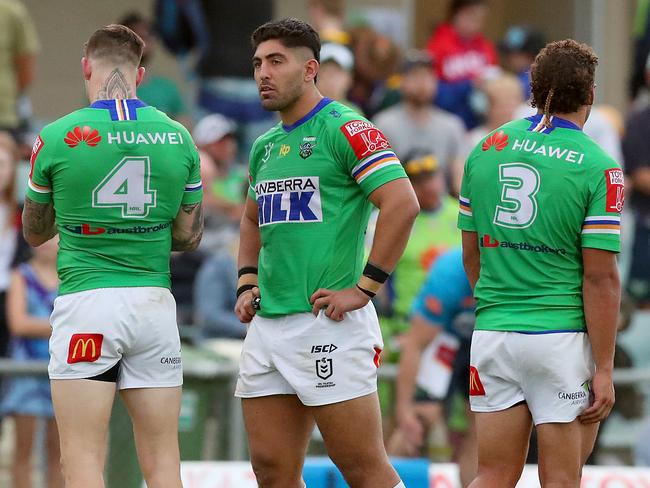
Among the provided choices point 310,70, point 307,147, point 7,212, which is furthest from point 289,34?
point 7,212

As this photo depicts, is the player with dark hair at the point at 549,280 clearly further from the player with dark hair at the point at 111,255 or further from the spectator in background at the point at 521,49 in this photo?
the spectator in background at the point at 521,49

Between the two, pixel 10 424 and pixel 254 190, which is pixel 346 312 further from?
pixel 10 424

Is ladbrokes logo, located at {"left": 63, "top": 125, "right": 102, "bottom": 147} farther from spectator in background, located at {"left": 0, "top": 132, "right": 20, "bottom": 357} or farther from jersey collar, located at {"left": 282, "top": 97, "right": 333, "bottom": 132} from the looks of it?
spectator in background, located at {"left": 0, "top": 132, "right": 20, "bottom": 357}

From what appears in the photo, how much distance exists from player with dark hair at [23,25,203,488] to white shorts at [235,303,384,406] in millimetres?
386

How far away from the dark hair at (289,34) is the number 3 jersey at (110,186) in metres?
0.55

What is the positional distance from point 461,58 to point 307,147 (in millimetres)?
7750

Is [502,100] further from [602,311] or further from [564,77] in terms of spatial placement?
[602,311]

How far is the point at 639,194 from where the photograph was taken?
39.5 feet

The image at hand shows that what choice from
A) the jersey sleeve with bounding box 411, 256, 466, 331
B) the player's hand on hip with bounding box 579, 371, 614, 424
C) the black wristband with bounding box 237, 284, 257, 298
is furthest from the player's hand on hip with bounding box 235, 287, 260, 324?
the jersey sleeve with bounding box 411, 256, 466, 331

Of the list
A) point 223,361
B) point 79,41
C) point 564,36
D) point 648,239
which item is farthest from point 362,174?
point 564,36

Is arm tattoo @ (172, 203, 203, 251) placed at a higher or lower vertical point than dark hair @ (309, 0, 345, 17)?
lower

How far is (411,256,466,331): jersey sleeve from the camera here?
28.5ft

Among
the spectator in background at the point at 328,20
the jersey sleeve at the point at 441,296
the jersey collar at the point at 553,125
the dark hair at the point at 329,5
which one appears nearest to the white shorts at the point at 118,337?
the jersey collar at the point at 553,125

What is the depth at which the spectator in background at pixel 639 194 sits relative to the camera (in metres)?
11.7
